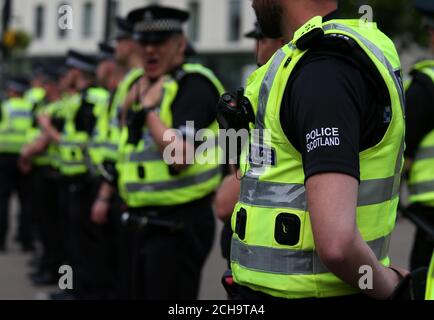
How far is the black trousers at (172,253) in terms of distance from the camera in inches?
Answer: 182

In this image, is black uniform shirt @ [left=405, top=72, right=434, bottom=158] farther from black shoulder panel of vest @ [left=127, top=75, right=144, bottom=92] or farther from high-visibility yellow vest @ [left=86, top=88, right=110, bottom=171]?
high-visibility yellow vest @ [left=86, top=88, right=110, bottom=171]

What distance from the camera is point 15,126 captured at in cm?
1061

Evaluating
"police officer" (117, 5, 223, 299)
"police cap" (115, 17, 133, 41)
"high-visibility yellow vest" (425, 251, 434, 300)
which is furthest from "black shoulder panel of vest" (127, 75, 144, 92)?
"high-visibility yellow vest" (425, 251, 434, 300)

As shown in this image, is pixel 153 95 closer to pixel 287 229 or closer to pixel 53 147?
pixel 287 229

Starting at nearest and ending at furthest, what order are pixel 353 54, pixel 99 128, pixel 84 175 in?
pixel 353 54
pixel 99 128
pixel 84 175

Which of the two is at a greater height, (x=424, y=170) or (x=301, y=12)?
(x=301, y=12)

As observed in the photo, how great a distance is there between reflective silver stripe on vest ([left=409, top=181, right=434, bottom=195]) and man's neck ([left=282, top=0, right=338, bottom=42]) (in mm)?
1936

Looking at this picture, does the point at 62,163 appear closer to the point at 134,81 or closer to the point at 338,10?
the point at 134,81

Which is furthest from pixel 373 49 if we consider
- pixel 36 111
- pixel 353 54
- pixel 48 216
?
pixel 36 111

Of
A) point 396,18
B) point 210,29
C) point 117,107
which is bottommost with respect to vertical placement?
point 117,107

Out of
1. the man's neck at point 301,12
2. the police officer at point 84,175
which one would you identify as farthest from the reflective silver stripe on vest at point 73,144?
the man's neck at point 301,12

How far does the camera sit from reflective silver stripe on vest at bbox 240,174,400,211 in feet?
7.91

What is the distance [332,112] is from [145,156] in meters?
2.68

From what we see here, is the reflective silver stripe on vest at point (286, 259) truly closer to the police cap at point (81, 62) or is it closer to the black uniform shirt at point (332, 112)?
the black uniform shirt at point (332, 112)
